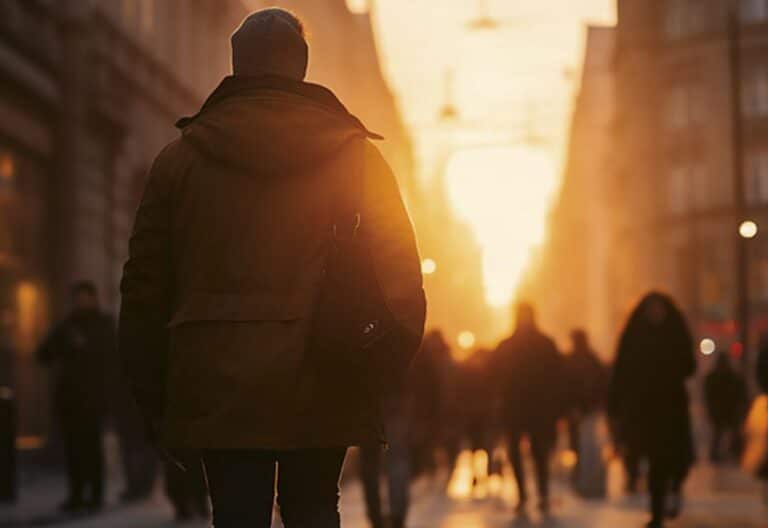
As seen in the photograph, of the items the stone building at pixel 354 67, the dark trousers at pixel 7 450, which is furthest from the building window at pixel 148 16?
the dark trousers at pixel 7 450

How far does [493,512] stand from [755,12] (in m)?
55.0

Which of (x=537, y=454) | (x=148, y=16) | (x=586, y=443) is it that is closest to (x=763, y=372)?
(x=537, y=454)

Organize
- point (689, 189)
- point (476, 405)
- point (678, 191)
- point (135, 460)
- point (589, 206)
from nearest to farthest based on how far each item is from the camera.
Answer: point (135, 460) → point (476, 405) → point (689, 189) → point (678, 191) → point (589, 206)

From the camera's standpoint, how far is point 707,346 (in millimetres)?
67125

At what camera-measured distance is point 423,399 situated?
1548 centimetres

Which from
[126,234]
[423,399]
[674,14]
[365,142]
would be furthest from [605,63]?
[365,142]

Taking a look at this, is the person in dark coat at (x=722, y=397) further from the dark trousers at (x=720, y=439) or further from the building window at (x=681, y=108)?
the building window at (x=681, y=108)

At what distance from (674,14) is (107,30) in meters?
46.8

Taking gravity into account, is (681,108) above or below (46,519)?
above

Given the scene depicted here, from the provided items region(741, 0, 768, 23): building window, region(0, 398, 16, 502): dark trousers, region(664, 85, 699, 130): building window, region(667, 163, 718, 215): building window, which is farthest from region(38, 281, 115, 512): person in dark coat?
region(664, 85, 699, 130): building window

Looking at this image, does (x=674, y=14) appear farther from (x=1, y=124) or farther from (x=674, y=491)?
(x=674, y=491)

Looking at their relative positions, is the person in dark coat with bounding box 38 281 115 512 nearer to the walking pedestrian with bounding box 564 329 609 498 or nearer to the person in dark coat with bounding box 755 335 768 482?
the walking pedestrian with bounding box 564 329 609 498

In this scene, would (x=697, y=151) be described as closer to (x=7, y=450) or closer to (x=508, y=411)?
(x=508, y=411)

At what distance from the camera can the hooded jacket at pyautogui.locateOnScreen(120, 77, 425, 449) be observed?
438cm
